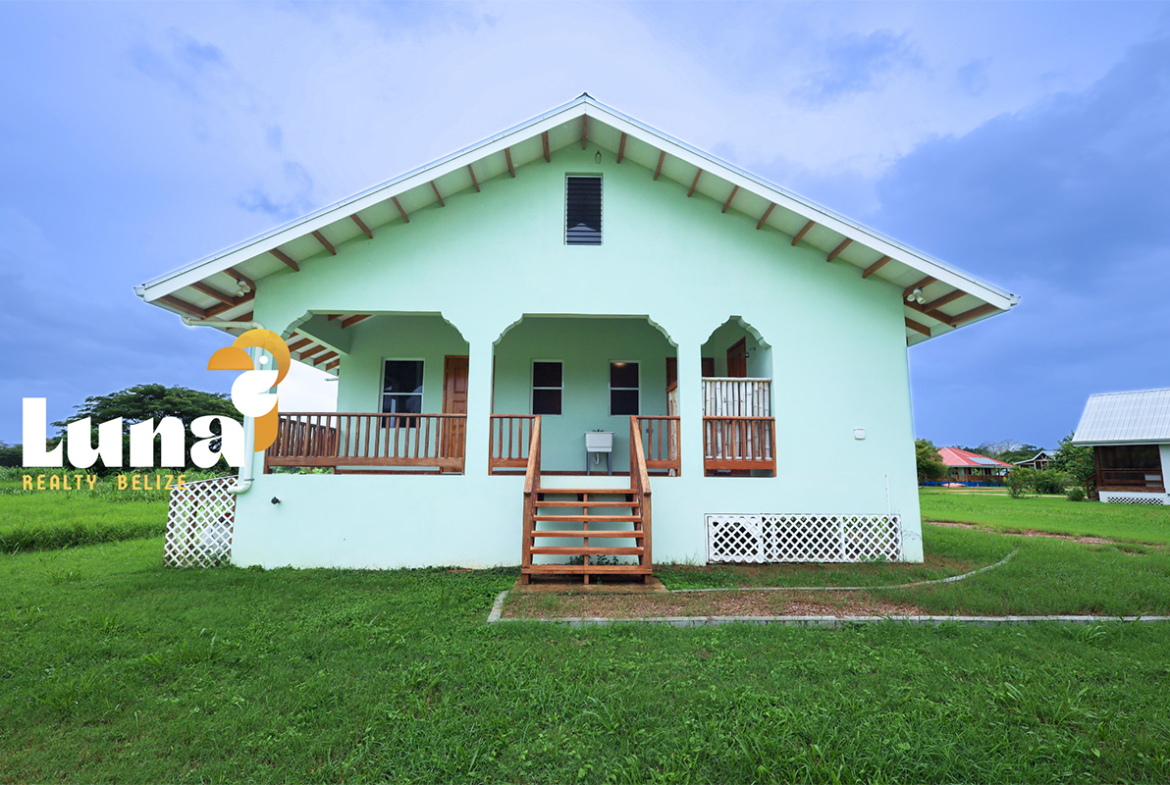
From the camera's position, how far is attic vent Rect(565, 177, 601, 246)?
9.10 m

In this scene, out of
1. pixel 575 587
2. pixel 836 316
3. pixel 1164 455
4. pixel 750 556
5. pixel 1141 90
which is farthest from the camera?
pixel 1141 90

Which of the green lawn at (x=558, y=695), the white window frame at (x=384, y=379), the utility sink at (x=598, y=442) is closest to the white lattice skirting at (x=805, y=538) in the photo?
the green lawn at (x=558, y=695)

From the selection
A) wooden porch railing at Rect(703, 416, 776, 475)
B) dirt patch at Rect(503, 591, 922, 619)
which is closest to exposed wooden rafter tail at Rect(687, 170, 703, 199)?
wooden porch railing at Rect(703, 416, 776, 475)

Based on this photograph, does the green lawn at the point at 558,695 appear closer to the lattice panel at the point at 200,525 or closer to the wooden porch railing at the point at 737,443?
the lattice panel at the point at 200,525

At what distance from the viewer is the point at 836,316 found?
9094 millimetres

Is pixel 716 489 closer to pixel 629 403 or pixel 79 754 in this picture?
pixel 629 403

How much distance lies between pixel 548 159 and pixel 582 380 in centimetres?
448

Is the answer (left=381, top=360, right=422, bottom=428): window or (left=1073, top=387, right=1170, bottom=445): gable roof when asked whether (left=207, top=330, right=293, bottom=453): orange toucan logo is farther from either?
(left=1073, top=387, right=1170, bottom=445): gable roof

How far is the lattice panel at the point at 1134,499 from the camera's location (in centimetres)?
2318

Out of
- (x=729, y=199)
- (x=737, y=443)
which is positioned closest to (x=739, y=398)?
(x=737, y=443)

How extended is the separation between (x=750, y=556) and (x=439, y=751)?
6643 millimetres

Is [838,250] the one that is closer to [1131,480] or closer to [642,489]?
[642,489]

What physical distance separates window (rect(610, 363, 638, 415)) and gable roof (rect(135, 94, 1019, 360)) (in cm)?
401

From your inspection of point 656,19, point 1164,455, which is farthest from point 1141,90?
point 656,19
